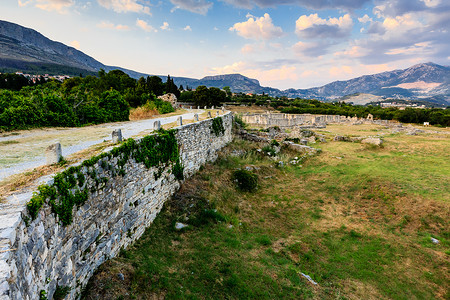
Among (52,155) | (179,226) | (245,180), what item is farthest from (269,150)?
(52,155)

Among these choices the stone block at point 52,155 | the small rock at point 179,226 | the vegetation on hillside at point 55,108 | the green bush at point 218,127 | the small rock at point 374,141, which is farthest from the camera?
the small rock at point 374,141

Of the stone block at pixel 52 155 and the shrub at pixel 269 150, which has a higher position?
the stone block at pixel 52 155

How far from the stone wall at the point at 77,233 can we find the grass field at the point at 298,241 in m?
0.53

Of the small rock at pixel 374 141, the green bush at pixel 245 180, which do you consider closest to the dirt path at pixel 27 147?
the green bush at pixel 245 180

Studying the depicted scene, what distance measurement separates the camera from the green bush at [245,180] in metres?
13.8

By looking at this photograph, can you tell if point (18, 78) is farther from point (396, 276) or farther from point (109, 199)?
point (396, 276)

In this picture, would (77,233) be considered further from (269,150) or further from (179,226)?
(269,150)

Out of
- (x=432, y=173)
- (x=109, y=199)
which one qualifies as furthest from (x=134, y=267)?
(x=432, y=173)

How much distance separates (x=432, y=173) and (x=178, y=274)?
16782 mm

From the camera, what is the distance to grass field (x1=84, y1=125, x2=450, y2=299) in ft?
20.3

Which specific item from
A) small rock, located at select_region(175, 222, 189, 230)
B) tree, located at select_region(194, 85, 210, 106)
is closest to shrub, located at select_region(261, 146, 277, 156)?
small rock, located at select_region(175, 222, 189, 230)

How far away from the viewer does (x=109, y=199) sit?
5660 millimetres

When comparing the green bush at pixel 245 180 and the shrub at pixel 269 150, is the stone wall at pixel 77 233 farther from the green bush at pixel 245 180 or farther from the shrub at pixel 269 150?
the shrub at pixel 269 150

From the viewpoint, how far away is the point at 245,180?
46.0ft
